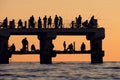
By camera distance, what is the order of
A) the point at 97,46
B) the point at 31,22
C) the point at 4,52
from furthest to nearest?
the point at 97,46, the point at 4,52, the point at 31,22

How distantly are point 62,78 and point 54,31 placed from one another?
46142 millimetres

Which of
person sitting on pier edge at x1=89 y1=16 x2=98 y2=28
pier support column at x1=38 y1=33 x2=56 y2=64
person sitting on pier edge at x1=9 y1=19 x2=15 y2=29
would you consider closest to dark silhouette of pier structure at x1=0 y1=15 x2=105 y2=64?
pier support column at x1=38 y1=33 x2=56 y2=64

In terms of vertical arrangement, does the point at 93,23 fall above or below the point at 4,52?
above

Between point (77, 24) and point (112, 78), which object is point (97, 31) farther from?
point (112, 78)

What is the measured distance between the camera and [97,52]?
96312mm

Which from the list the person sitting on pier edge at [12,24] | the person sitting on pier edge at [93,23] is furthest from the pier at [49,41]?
the person sitting on pier edge at [12,24]

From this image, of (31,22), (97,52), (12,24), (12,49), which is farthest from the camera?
(12,49)

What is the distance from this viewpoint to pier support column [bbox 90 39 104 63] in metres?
96.2

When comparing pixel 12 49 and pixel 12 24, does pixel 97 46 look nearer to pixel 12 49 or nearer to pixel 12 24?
pixel 12 49

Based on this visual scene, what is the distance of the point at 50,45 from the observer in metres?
98.6

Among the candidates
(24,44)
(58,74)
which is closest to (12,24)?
(24,44)

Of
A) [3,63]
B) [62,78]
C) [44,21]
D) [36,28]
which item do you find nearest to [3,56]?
[3,63]

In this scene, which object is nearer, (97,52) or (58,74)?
(58,74)

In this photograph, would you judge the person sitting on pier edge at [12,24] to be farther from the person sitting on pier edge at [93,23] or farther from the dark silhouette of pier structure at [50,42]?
the person sitting on pier edge at [93,23]
